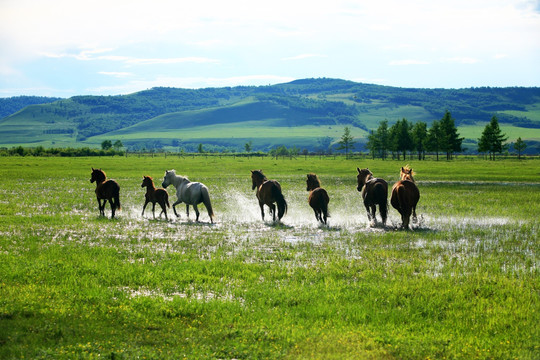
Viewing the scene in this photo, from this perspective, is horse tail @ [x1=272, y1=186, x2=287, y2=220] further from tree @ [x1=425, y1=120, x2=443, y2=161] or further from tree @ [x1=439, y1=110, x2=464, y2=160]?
tree @ [x1=425, y1=120, x2=443, y2=161]

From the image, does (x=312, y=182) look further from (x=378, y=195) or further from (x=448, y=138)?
(x=448, y=138)

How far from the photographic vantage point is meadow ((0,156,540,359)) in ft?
24.8

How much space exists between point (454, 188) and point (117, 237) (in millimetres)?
27165

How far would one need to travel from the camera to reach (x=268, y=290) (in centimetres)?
1001

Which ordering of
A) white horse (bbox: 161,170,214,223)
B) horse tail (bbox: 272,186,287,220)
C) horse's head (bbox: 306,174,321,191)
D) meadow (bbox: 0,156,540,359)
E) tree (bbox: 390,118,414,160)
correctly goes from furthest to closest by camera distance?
tree (bbox: 390,118,414,160), horse's head (bbox: 306,174,321,191), white horse (bbox: 161,170,214,223), horse tail (bbox: 272,186,287,220), meadow (bbox: 0,156,540,359)

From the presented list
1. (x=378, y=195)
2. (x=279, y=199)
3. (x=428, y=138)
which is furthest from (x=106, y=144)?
(x=378, y=195)

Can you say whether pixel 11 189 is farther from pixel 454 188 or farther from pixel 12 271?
pixel 454 188

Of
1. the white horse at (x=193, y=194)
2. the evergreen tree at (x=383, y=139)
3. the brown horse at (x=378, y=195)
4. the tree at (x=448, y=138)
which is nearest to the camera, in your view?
the brown horse at (x=378, y=195)

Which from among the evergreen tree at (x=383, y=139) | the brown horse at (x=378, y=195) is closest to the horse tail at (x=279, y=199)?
the brown horse at (x=378, y=195)

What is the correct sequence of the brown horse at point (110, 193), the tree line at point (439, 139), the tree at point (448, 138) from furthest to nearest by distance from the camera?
1. the tree at point (448, 138)
2. the tree line at point (439, 139)
3. the brown horse at point (110, 193)

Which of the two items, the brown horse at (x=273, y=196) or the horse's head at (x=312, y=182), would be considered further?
the horse's head at (x=312, y=182)

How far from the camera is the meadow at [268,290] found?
7551 mm

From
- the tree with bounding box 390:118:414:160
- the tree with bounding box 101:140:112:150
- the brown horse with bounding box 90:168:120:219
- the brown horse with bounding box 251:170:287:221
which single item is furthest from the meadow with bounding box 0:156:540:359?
the tree with bounding box 101:140:112:150

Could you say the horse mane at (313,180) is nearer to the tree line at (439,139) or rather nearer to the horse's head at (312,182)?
the horse's head at (312,182)
